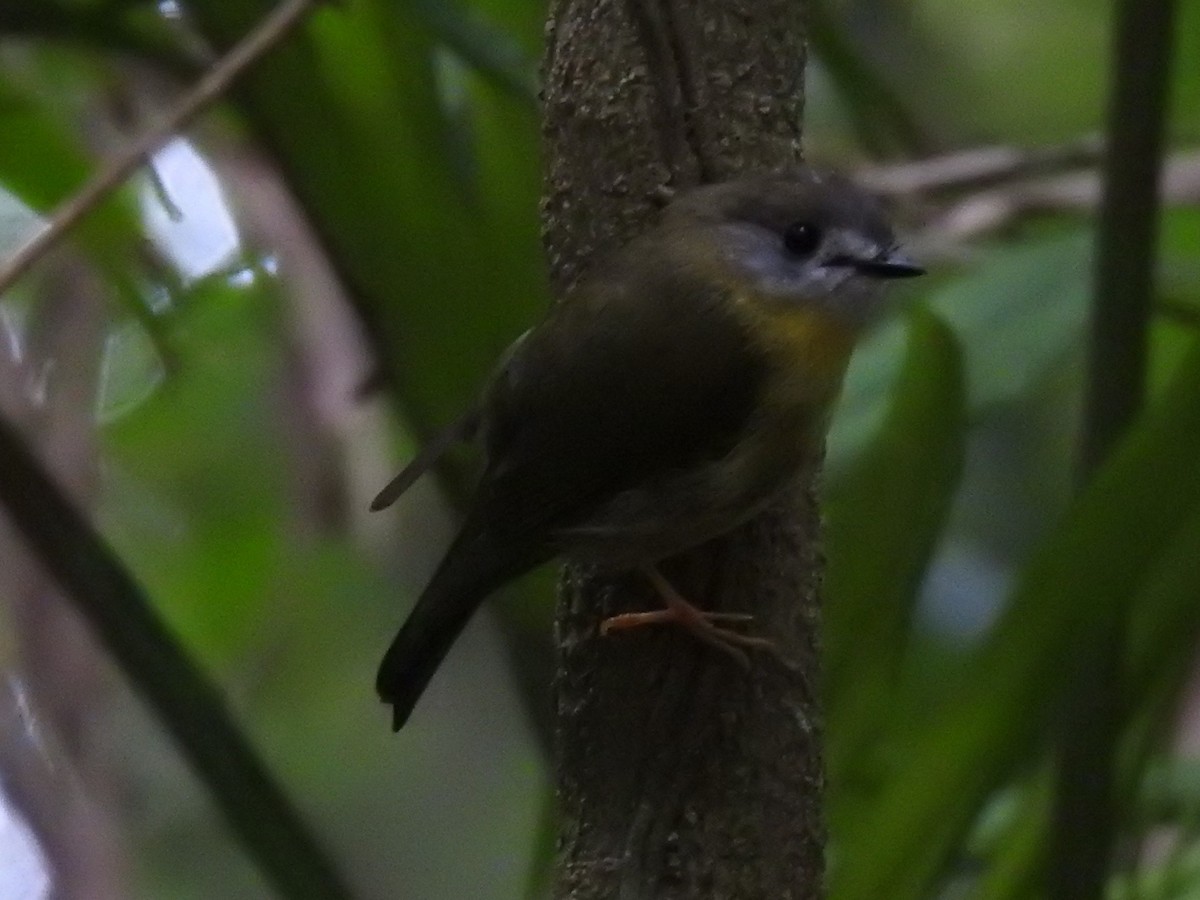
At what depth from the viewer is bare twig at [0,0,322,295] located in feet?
4.44

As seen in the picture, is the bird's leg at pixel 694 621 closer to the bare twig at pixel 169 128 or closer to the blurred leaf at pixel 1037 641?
the blurred leaf at pixel 1037 641

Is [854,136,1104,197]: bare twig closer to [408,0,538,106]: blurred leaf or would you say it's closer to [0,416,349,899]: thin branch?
[408,0,538,106]: blurred leaf

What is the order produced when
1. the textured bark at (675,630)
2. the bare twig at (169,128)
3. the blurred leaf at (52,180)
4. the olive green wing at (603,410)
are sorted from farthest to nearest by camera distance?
the blurred leaf at (52,180), the bare twig at (169,128), the olive green wing at (603,410), the textured bark at (675,630)

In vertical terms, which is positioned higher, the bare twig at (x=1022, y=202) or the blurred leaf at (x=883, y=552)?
the blurred leaf at (x=883, y=552)

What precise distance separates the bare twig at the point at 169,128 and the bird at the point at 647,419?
33 centimetres

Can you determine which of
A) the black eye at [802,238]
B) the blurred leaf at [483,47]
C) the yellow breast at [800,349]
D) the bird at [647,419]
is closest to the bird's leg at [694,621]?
the bird at [647,419]

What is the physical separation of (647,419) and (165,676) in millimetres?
418

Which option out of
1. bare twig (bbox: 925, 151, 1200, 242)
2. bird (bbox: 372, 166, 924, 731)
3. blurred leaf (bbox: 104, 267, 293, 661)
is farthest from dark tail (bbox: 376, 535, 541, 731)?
blurred leaf (bbox: 104, 267, 293, 661)

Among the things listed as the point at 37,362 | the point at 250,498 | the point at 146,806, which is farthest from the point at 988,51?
the point at 146,806

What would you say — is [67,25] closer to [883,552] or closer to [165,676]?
[165,676]

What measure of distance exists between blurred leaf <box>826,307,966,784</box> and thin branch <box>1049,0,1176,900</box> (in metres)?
0.13

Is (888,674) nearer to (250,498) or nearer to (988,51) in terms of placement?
(250,498)

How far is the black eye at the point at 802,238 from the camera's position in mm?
1324

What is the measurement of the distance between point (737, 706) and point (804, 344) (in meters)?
0.29
